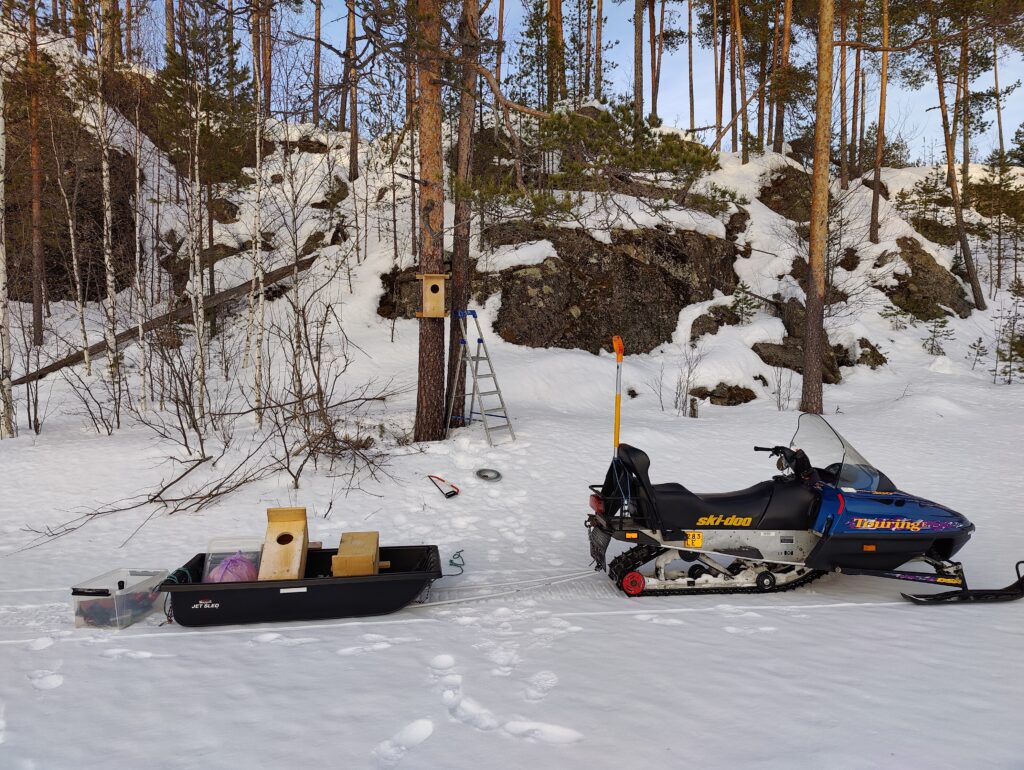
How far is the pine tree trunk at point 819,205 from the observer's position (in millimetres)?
10828

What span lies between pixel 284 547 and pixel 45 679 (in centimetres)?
137

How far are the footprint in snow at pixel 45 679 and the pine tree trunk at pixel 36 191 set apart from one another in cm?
1320

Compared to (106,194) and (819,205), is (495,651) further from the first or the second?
(106,194)

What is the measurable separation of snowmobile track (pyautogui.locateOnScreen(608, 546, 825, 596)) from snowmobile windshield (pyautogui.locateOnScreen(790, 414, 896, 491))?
74cm

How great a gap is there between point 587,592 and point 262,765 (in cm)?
269

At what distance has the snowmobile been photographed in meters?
4.21

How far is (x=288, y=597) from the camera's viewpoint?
12.5 ft

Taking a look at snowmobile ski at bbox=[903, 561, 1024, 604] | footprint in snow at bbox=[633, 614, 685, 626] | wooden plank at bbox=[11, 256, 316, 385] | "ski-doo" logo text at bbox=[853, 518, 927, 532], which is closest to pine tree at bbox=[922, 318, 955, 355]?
snowmobile ski at bbox=[903, 561, 1024, 604]

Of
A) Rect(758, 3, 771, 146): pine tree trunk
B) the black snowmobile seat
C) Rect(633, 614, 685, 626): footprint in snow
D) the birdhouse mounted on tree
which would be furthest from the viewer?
Rect(758, 3, 771, 146): pine tree trunk

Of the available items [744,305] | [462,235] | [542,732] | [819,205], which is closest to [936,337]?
[744,305]

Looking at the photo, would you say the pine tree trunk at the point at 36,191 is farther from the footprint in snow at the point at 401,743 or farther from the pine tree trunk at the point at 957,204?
the pine tree trunk at the point at 957,204

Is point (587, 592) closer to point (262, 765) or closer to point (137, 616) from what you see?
point (262, 765)

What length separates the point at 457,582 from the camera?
4750 millimetres

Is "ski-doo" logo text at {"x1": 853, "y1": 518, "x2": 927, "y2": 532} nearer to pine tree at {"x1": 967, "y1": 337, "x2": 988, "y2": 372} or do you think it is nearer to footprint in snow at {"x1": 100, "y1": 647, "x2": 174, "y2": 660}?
footprint in snow at {"x1": 100, "y1": 647, "x2": 174, "y2": 660}
